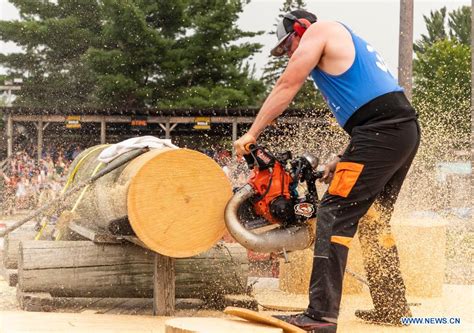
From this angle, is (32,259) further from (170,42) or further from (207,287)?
(170,42)

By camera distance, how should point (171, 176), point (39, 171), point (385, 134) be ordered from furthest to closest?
point (39, 171) < point (171, 176) < point (385, 134)

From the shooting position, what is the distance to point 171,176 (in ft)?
17.4

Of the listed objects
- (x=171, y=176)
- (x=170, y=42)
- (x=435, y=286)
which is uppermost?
(x=170, y=42)

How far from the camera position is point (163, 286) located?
569cm

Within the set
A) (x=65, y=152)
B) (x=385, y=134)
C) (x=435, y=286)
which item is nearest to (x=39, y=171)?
(x=65, y=152)

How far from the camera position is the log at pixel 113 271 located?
5766 mm

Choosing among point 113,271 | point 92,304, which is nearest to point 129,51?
point 92,304

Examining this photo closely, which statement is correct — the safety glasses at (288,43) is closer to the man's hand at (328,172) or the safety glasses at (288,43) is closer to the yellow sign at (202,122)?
the man's hand at (328,172)

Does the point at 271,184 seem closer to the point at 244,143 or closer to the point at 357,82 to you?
the point at 244,143

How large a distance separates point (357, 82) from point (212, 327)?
1.71 metres

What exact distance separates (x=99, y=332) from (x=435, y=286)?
11.1 feet

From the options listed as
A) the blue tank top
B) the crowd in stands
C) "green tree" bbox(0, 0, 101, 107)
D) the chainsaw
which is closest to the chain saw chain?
the chainsaw

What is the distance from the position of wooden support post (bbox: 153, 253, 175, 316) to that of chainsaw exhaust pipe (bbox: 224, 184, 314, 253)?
0.78m

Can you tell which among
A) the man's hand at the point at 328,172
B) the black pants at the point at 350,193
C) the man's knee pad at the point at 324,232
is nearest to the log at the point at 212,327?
the black pants at the point at 350,193
